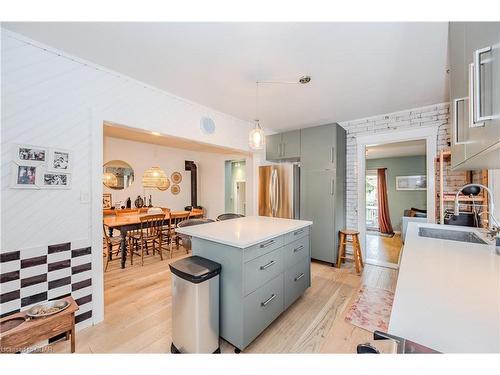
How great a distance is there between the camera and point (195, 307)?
1434 millimetres

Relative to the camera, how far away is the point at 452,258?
120cm

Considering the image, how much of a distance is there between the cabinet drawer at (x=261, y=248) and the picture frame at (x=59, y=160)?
167 cm

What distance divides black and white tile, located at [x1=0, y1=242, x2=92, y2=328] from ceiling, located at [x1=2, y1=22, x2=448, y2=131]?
5.49ft

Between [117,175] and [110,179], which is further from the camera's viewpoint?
[117,175]

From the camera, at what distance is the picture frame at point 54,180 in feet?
5.34

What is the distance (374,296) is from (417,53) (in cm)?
253

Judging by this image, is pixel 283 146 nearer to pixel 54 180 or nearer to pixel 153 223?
pixel 153 223

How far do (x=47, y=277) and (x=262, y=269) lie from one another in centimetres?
175

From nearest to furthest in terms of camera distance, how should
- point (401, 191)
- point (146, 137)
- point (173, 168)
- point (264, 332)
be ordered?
1. point (264, 332)
2. point (146, 137)
3. point (173, 168)
4. point (401, 191)

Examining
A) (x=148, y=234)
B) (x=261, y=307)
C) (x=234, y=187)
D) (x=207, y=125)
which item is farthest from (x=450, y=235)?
(x=234, y=187)

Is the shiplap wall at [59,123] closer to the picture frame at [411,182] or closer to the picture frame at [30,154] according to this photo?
the picture frame at [30,154]

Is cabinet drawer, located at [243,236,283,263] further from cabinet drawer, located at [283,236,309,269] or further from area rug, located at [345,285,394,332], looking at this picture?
area rug, located at [345,285,394,332]

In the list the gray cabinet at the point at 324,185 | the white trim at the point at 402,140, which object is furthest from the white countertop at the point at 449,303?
the gray cabinet at the point at 324,185
